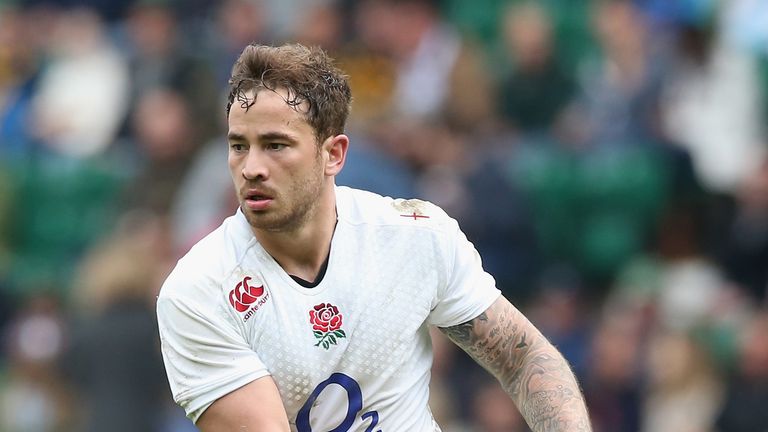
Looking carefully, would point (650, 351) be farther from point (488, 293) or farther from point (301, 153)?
point (301, 153)

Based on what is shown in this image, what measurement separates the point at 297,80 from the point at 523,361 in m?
1.30

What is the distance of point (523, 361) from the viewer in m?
5.35

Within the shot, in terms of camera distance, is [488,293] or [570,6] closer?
[488,293]

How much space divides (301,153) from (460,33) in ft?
22.9

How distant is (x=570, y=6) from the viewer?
37.9 ft

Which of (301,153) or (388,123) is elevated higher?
(301,153)

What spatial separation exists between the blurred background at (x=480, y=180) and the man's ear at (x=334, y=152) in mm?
4255

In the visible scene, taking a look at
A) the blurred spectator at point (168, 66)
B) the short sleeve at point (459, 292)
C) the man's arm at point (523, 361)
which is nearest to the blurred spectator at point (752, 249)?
the blurred spectator at point (168, 66)

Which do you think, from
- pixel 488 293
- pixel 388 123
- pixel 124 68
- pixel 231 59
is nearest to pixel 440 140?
pixel 388 123

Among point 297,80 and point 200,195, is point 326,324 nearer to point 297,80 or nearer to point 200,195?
point 297,80

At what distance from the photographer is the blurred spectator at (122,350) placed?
9.85 m

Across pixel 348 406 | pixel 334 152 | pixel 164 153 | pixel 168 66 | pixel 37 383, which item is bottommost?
pixel 37 383

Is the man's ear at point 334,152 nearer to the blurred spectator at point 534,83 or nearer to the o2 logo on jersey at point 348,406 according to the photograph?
the o2 logo on jersey at point 348,406

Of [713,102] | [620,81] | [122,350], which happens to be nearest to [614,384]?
[713,102]
